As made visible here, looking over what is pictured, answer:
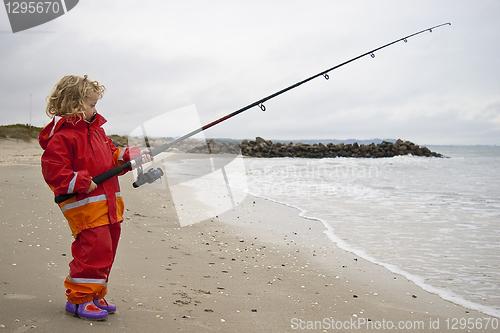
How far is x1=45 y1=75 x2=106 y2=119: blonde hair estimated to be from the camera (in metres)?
1.91

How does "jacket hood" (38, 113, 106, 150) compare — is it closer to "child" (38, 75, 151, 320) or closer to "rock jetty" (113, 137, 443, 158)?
"child" (38, 75, 151, 320)

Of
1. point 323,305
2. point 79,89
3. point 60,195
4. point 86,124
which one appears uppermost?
point 79,89

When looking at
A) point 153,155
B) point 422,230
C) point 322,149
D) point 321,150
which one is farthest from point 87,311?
point 322,149

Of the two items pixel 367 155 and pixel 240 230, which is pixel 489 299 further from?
pixel 367 155

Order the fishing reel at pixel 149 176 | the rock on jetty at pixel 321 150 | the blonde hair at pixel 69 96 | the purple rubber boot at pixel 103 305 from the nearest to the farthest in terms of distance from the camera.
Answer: the blonde hair at pixel 69 96 → the purple rubber boot at pixel 103 305 → the fishing reel at pixel 149 176 → the rock on jetty at pixel 321 150

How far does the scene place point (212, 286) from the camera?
2754 millimetres

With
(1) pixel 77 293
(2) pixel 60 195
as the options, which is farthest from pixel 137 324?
(2) pixel 60 195

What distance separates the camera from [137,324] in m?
2.01

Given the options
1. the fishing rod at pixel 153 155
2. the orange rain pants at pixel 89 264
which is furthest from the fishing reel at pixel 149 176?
the orange rain pants at pixel 89 264

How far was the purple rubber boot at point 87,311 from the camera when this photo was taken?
1944mm

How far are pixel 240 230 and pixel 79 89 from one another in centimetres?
317

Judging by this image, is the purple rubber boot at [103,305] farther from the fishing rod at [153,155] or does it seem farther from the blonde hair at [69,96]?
the blonde hair at [69,96]

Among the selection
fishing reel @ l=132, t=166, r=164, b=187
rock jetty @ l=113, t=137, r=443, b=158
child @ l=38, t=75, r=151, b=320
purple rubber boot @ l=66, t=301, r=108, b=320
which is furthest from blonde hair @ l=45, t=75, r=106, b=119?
rock jetty @ l=113, t=137, r=443, b=158

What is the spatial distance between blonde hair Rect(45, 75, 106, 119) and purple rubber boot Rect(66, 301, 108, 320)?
98cm
